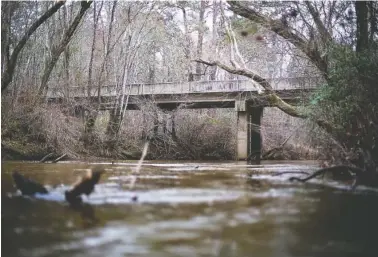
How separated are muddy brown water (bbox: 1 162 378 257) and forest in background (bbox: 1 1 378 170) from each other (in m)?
0.86

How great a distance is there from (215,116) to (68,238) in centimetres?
266

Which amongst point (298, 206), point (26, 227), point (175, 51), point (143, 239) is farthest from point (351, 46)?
point (26, 227)

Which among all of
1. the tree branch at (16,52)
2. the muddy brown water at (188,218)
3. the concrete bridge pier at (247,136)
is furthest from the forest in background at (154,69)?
the muddy brown water at (188,218)

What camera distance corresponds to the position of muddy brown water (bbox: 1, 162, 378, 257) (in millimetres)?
2830

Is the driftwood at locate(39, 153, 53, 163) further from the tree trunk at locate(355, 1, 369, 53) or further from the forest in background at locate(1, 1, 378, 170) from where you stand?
the tree trunk at locate(355, 1, 369, 53)

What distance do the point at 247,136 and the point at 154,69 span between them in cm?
146

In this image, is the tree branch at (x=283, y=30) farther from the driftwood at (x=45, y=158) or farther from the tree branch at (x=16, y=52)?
the driftwood at (x=45, y=158)

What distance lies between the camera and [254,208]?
319 cm

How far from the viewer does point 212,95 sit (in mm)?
5133

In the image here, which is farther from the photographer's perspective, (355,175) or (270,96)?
(270,96)

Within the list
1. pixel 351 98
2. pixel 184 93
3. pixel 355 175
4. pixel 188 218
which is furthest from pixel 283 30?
pixel 188 218

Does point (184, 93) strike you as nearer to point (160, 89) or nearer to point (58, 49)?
point (160, 89)

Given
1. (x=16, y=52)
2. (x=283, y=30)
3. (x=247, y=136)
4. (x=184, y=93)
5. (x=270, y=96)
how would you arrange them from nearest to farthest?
(x=16, y=52), (x=184, y=93), (x=247, y=136), (x=283, y=30), (x=270, y=96)

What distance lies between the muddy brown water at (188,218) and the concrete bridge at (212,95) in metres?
1.18
